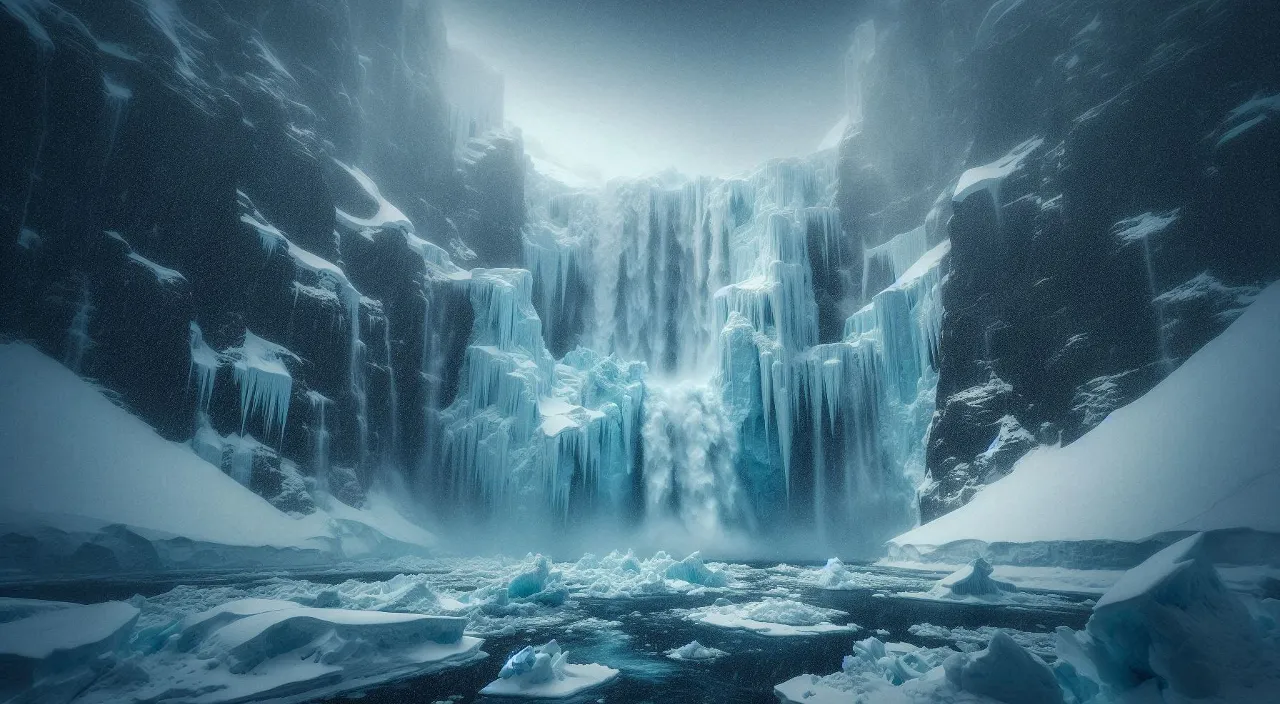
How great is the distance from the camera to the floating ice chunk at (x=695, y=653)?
911cm

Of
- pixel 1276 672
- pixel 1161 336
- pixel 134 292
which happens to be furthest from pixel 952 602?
pixel 134 292

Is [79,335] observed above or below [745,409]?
above

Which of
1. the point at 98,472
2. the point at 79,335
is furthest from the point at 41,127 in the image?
the point at 98,472

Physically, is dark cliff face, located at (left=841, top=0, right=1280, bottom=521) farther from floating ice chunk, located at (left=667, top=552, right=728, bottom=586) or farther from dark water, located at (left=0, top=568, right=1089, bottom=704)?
floating ice chunk, located at (left=667, top=552, right=728, bottom=586)

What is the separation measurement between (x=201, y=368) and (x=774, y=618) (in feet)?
85.0

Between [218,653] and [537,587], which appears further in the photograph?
[537,587]

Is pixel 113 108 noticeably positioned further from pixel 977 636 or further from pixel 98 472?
pixel 977 636

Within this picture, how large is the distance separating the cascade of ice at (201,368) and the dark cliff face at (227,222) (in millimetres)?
181

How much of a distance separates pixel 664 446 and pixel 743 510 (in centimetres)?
628

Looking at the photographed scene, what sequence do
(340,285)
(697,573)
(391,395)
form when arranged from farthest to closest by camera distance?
(391,395) < (340,285) < (697,573)

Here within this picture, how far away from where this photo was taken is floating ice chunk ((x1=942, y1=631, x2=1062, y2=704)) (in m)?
5.64

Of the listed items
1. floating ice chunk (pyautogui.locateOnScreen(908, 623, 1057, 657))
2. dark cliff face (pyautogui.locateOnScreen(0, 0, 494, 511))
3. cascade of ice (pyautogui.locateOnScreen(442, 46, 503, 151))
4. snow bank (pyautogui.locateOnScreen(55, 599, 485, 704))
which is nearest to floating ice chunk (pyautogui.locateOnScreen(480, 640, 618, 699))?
snow bank (pyautogui.locateOnScreen(55, 599, 485, 704))

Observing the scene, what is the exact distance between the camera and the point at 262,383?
82.5 ft

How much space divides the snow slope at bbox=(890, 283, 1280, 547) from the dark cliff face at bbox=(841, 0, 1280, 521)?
1553 millimetres
